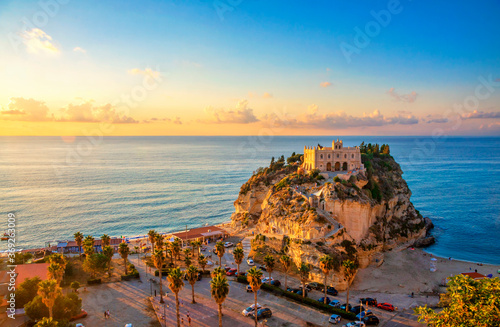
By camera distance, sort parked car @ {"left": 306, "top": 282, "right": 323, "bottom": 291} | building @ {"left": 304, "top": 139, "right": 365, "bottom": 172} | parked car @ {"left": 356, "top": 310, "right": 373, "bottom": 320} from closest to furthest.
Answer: parked car @ {"left": 356, "top": 310, "right": 373, "bottom": 320} < parked car @ {"left": 306, "top": 282, "right": 323, "bottom": 291} < building @ {"left": 304, "top": 139, "right": 365, "bottom": 172}

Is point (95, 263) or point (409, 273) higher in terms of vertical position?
point (95, 263)

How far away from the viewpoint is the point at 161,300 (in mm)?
42438

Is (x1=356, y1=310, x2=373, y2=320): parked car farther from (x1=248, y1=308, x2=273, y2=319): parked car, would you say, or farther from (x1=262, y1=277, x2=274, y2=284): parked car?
(x1=262, y1=277, x2=274, y2=284): parked car

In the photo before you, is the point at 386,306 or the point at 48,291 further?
the point at 386,306

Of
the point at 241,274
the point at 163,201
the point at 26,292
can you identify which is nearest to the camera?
the point at 26,292

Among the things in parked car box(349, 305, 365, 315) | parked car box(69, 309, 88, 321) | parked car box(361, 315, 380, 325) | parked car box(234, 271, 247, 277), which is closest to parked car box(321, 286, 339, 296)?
parked car box(349, 305, 365, 315)

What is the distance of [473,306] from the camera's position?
22.4m

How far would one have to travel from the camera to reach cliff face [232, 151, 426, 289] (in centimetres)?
5322

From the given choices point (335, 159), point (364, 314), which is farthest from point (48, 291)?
Result: point (335, 159)

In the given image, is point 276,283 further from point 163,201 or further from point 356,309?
point 163,201

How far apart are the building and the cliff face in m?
3.90

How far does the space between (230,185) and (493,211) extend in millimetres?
96683

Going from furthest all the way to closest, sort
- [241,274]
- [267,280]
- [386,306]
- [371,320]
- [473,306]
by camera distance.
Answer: [241,274] < [267,280] < [386,306] < [371,320] < [473,306]

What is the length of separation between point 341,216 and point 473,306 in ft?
117
